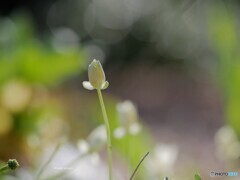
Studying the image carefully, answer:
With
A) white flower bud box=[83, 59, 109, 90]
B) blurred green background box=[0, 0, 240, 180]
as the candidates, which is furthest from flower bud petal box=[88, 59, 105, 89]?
blurred green background box=[0, 0, 240, 180]

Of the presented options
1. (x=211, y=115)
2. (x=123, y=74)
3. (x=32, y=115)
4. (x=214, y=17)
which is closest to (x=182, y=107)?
(x=211, y=115)

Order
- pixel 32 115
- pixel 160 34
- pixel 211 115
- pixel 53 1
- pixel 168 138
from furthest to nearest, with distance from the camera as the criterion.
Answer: pixel 53 1
pixel 160 34
pixel 211 115
pixel 168 138
pixel 32 115

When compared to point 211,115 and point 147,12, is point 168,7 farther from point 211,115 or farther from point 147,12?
point 211,115

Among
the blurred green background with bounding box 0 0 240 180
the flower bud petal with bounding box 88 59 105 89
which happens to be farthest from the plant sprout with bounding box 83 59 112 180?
the blurred green background with bounding box 0 0 240 180

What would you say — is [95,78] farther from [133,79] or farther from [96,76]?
[133,79]

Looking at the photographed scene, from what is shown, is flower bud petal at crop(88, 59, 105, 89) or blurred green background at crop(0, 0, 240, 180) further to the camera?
blurred green background at crop(0, 0, 240, 180)

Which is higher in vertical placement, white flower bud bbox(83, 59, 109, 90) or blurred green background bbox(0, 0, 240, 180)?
blurred green background bbox(0, 0, 240, 180)

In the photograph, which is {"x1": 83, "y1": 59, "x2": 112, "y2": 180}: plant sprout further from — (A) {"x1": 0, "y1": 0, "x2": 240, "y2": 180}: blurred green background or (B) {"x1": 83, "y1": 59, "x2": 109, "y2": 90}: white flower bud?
(A) {"x1": 0, "y1": 0, "x2": 240, "y2": 180}: blurred green background

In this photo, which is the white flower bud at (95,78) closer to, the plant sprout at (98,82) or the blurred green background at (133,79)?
→ the plant sprout at (98,82)

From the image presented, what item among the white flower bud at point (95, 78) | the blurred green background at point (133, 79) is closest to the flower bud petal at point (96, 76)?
the white flower bud at point (95, 78)
